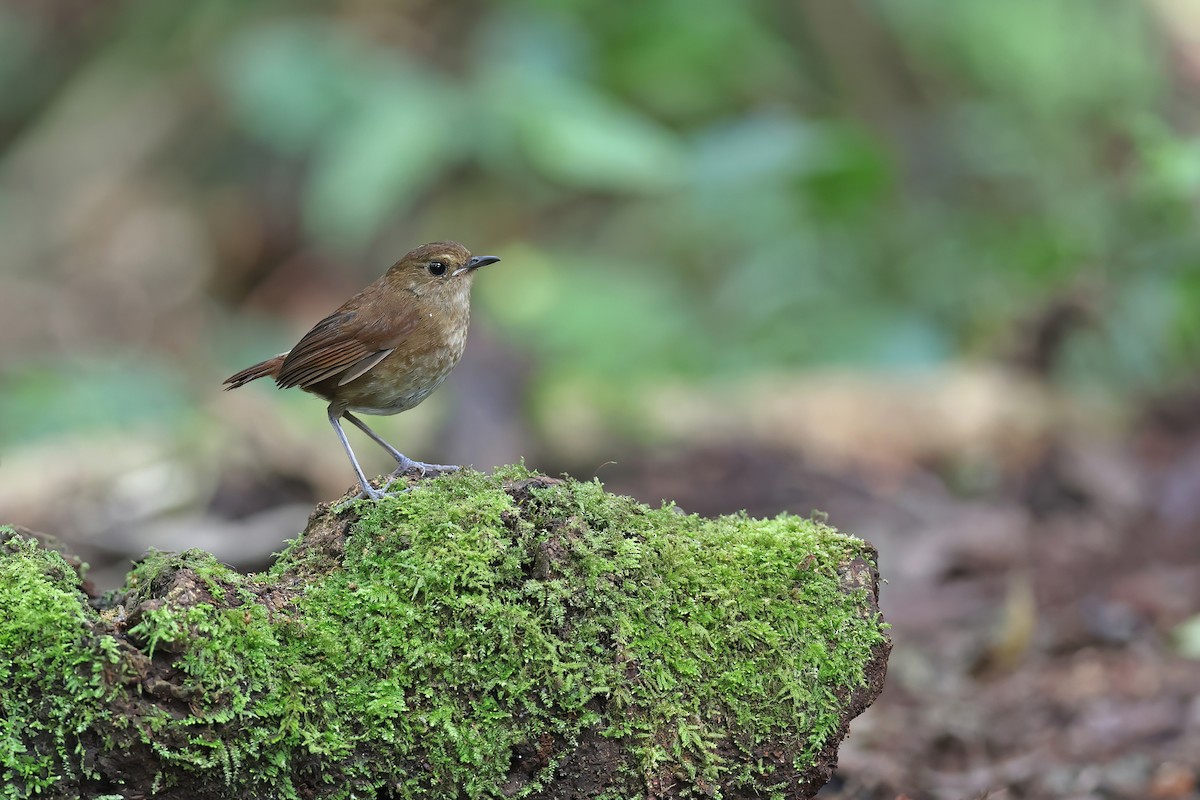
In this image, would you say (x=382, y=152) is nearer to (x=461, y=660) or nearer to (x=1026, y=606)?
(x=1026, y=606)

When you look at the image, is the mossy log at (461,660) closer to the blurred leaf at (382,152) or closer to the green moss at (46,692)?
the green moss at (46,692)

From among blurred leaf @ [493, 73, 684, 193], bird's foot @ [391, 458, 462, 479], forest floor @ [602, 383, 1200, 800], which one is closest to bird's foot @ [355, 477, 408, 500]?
bird's foot @ [391, 458, 462, 479]

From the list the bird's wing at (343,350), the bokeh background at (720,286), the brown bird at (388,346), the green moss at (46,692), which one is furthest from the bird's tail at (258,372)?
the green moss at (46,692)

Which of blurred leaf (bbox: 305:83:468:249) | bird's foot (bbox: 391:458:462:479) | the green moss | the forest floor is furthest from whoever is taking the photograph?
blurred leaf (bbox: 305:83:468:249)

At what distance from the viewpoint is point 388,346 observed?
381 cm

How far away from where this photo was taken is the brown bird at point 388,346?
12.5ft

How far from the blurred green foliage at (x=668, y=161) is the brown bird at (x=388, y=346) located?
515 cm

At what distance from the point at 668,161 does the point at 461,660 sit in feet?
25.8

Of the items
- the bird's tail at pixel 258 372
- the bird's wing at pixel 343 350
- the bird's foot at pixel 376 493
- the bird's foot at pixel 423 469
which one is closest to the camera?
the bird's foot at pixel 376 493

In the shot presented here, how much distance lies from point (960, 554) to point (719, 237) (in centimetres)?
617

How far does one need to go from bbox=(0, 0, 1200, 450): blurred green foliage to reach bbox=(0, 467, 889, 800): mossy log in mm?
5636

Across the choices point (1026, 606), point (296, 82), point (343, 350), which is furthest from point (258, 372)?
point (296, 82)

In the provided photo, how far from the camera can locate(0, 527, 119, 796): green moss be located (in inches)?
101

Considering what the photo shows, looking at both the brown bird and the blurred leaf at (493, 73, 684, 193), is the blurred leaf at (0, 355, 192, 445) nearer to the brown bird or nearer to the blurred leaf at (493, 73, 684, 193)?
the blurred leaf at (493, 73, 684, 193)
